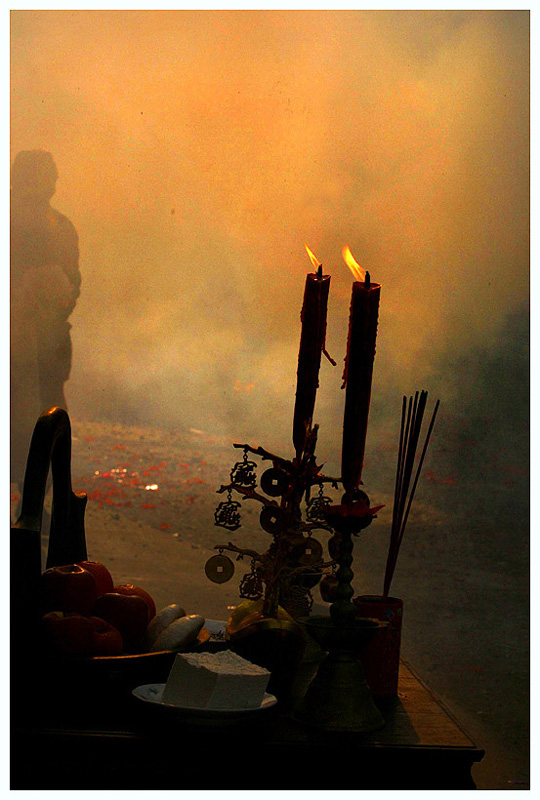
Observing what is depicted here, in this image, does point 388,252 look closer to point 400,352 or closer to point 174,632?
point 400,352

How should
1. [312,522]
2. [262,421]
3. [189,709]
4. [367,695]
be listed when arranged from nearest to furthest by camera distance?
[189,709]
[367,695]
[312,522]
[262,421]

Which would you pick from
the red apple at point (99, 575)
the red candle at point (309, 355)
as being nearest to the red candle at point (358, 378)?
the red candle at point (309, 355)

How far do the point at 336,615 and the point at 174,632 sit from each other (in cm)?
22

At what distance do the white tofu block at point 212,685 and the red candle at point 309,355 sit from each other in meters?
0.39

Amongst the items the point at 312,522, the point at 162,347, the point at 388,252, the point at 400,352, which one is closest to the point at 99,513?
the point at 162,347

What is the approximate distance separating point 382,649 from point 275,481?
0.96 feet

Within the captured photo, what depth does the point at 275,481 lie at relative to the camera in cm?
127

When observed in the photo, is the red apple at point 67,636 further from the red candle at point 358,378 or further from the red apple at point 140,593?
the red candle at point 358,378

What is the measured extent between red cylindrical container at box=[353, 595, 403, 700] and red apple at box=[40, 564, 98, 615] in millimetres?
364

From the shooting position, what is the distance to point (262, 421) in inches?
169

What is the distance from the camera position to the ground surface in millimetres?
4129

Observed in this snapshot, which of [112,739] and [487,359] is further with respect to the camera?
[487,359]

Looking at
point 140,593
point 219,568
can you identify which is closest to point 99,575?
point 140,593

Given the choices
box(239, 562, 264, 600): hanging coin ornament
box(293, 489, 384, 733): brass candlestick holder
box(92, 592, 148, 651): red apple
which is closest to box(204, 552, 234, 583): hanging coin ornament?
box(239, 562, 264, 600): hanging coin ornament
